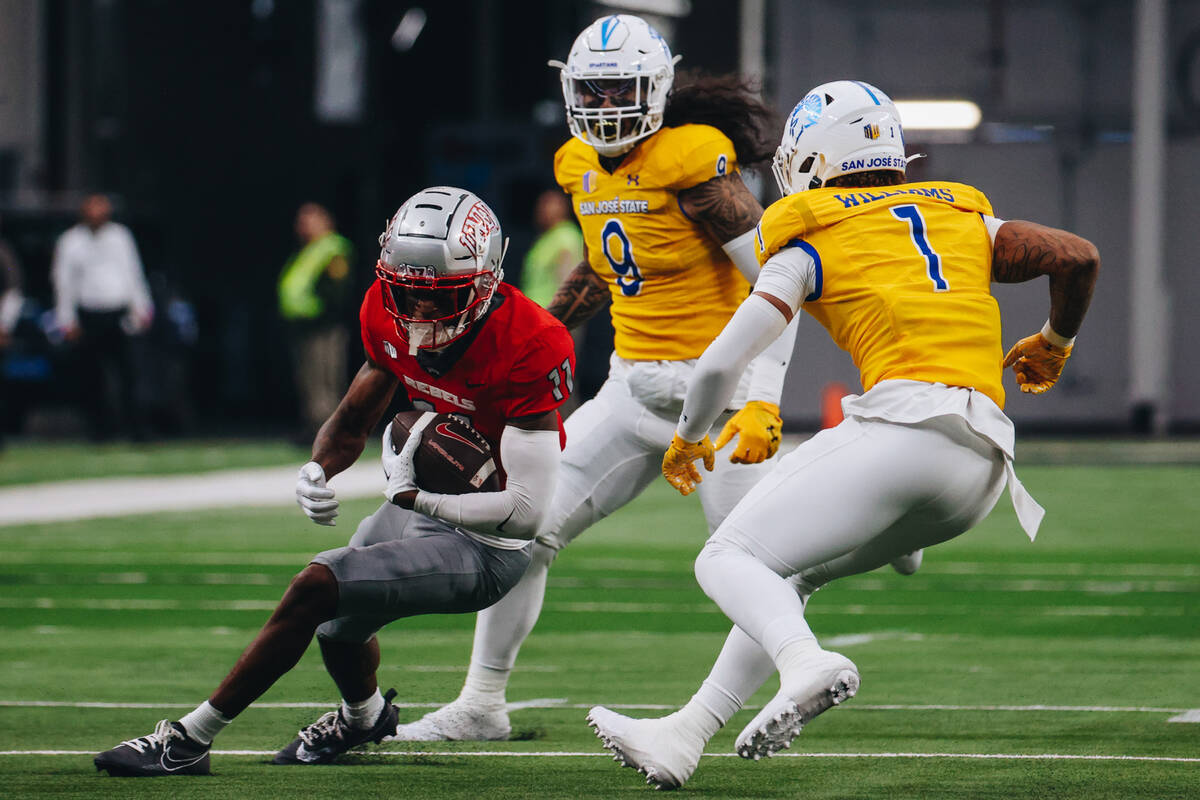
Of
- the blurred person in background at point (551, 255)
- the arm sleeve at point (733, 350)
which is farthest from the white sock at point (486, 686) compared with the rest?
the blurred person in background at point (551, 255)

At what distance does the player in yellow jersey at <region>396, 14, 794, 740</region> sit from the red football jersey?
70 cm

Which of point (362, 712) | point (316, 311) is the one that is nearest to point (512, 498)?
point (362, 712)

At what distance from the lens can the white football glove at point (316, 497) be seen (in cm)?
504

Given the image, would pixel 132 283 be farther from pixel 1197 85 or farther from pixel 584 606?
pixel 1197 85

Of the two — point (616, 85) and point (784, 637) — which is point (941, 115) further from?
point (784, 637)

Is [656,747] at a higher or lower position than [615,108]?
lower

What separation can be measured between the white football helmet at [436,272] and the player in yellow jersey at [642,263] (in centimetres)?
92

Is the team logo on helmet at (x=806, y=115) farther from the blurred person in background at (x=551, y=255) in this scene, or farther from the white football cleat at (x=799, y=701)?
the blurred person in background at (x=551, y=255)

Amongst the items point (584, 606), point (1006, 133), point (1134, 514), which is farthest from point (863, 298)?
point (1006, 133)

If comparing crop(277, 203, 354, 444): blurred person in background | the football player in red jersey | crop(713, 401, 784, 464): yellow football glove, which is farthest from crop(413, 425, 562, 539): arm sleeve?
crop(277, 203, 354, 444): blurred person in background

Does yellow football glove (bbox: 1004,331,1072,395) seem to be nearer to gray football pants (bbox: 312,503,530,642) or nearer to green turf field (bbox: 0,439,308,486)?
gray football pants (bbox: 312,503,530,642)

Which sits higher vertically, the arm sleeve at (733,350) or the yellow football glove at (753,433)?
the arm sleeve at (733,350)

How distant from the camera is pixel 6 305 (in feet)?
56.1

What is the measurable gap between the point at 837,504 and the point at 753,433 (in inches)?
16.1
